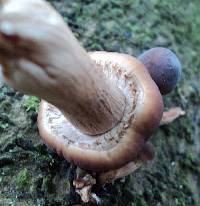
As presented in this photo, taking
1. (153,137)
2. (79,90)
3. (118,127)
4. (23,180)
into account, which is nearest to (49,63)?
(79,90)

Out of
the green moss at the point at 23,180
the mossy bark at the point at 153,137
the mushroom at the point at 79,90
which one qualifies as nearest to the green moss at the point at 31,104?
the mossy bark at the point at 153,137

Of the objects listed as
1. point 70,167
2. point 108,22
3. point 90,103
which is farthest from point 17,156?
point 108,22

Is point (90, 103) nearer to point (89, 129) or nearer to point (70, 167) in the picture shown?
point (89, 129)

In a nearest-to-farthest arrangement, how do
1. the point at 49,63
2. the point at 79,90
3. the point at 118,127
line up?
the point at 49,63
the point at 79,90
the point at 118,127

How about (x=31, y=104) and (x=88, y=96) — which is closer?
(x=88, y=96)

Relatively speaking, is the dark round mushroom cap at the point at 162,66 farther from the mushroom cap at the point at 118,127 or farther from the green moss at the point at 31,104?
the green moss at the point at 31,104

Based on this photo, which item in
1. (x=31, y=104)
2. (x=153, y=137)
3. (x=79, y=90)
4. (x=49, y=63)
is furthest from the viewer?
(x=153, y=137)

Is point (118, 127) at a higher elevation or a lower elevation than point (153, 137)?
higher

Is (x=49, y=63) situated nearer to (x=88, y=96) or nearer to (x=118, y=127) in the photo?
(x=88, y=96)
